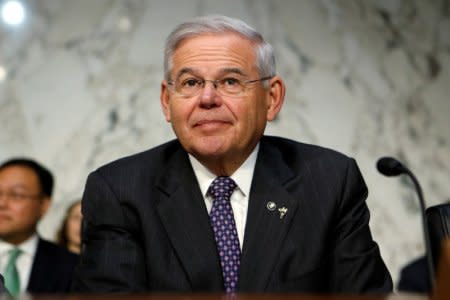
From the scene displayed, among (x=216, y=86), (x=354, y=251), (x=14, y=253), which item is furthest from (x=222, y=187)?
(x=14, y=253)

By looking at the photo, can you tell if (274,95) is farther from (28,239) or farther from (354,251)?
(28,239)

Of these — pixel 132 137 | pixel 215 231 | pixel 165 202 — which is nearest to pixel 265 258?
pixel 215 231

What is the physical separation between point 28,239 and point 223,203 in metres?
2.19

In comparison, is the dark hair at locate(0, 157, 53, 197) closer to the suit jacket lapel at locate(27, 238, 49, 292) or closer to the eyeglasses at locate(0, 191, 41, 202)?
the eyeglasses at locate(0, 191, 41, 202)

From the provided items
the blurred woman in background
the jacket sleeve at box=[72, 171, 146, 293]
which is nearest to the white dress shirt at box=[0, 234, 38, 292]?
the blurred woman in background

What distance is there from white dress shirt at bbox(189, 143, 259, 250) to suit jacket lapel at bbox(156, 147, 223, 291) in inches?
1.2

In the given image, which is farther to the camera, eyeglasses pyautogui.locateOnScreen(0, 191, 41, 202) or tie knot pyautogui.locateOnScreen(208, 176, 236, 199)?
eyeglasses pyautogui.locateOnScreen(0, 191, 41, 202)

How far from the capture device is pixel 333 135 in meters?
5.28

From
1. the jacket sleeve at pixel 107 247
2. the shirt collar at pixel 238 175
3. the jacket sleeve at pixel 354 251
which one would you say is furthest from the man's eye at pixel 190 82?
the jacket sleeve at pixel 354 251

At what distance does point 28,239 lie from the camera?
448 cm

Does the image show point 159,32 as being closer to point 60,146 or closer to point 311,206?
point 60,146

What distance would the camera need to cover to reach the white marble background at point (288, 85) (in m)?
5.21

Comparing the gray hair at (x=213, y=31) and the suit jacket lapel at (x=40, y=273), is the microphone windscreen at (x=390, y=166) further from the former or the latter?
the suit jacket lapel at (x=40, y=273)

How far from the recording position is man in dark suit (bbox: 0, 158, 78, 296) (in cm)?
412
